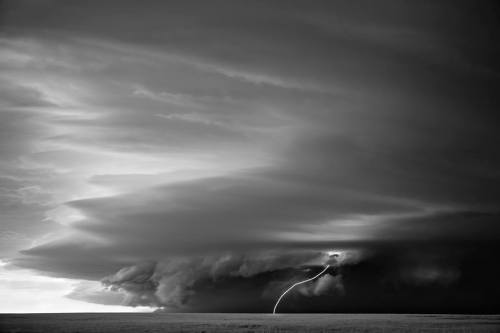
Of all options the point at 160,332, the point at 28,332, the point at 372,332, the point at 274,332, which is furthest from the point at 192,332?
the point at 372,332

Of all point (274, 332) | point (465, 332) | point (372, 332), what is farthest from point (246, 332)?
point (465, 332)

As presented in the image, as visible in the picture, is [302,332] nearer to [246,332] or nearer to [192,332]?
[246,332]

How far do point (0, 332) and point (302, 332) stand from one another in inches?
1733

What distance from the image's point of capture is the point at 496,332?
9669cm

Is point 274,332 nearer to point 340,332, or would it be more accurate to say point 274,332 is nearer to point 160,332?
point 340,332

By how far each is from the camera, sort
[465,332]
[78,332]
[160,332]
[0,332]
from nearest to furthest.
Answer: [0,332] → [78,332] → [160,332] → [465,332]

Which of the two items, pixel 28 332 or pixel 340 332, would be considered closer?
pixel 28 332

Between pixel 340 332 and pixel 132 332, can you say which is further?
pixel 340 332

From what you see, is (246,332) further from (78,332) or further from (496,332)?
(496,332)

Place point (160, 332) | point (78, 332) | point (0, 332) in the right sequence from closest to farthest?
point (0, 332), point (78, 332), point (160, 332)

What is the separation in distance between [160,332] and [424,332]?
44.8 metres

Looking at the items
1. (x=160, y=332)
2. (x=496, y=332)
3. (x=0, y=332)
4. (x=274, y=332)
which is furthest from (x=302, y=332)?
(x=0, y=332)

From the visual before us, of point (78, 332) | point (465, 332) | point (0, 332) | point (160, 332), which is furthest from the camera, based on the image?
A: point (465, 332)

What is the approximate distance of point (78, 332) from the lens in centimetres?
8062
